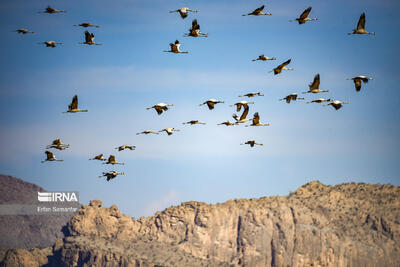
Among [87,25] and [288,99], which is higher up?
[87,25]

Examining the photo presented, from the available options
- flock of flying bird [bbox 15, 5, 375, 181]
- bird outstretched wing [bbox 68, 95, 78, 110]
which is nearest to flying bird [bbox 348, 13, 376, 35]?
flock of flying bird [bbox 15, 5, 375, 181]

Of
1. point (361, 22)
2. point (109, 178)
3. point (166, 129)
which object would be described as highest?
point (361, 22)

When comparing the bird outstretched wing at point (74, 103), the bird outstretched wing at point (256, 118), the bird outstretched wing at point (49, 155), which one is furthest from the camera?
the bird outstretched wing at point (256, 118)

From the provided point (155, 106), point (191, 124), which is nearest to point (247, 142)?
point (191, 124)

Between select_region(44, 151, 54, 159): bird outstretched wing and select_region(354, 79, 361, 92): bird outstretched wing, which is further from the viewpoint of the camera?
select_region(44, 151, 54, 159): bird outstretched wing

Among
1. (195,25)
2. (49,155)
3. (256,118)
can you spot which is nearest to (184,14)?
(195,25)

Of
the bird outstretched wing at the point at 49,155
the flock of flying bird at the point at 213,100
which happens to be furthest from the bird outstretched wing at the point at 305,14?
the bird outstretched wing at the point at 49,155

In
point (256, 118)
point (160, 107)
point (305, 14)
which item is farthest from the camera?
point (256, 118)

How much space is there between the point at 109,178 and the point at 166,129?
28.1 feet

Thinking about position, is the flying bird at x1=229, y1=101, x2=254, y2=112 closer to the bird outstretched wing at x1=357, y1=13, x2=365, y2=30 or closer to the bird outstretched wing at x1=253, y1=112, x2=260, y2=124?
the bird outstretched wing at x1=253, y1=112, x2=260, y2=124

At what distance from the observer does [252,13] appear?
3034 inches

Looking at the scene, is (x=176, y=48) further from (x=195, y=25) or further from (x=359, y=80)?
(x=359, y=80)

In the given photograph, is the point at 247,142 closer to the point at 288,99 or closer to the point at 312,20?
the point at 288,99

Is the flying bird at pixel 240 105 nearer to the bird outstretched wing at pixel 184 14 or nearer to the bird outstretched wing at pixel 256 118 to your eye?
the bird outstretched wing at pixel 256 118
